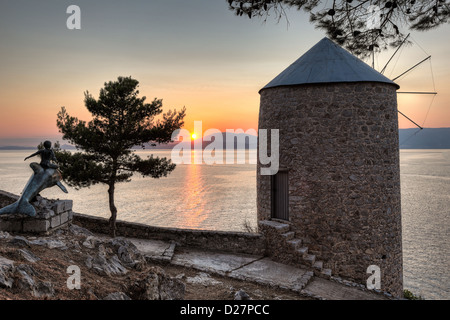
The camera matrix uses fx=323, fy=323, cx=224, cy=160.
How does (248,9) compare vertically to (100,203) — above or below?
above

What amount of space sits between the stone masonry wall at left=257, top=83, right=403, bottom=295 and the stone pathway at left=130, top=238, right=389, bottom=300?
1448mm

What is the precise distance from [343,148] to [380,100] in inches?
86.3

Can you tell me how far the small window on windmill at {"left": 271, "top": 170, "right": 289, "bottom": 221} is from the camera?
11.8 m

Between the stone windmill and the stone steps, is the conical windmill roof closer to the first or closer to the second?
the stone windmill

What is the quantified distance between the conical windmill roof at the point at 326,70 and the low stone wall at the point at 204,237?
5.56 metres

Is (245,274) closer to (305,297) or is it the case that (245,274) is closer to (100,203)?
(305,297)

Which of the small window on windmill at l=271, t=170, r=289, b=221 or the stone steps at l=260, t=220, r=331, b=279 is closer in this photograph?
the stone steps at l=260, t=220, r=331, b=279

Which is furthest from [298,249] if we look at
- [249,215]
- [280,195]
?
[249,215]

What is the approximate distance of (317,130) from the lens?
35.9ft

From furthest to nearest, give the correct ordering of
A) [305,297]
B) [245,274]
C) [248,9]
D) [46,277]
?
[245,274] < [305,297] < [248,9] < [46,277]

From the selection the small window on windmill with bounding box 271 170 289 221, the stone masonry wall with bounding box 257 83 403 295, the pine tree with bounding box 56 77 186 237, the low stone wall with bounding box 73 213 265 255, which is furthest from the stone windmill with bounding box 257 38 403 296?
the pine tree with bounding box 56 77 186 237

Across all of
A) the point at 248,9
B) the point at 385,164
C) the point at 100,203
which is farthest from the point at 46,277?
the point at 100,203

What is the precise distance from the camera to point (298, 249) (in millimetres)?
10523

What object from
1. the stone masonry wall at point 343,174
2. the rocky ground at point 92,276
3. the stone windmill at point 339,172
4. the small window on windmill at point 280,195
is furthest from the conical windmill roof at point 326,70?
the rocky ground at point 92,276
